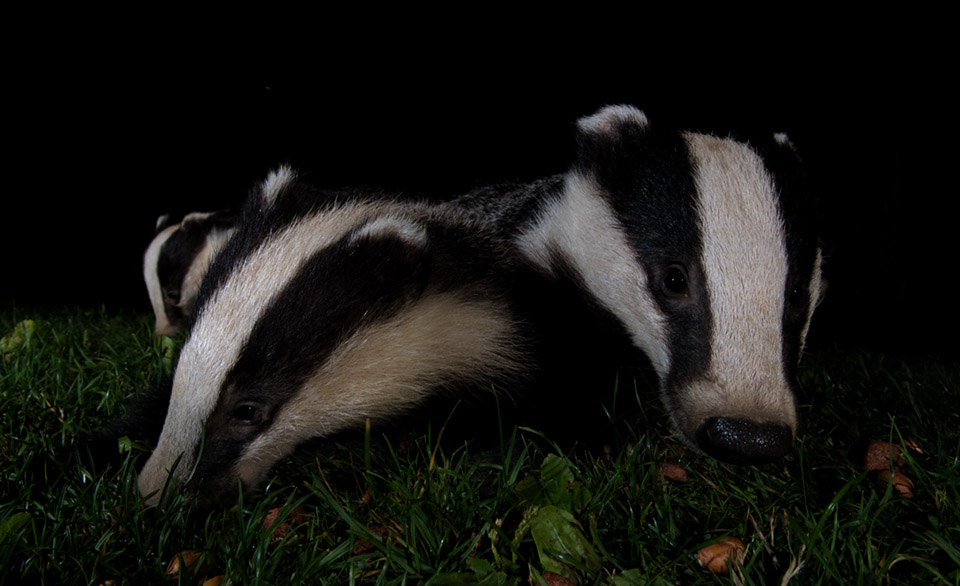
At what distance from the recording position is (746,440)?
1918 millimetres

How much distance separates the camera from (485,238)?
9.10ft

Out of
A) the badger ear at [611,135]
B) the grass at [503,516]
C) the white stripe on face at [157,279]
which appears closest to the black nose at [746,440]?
the grass at [503,516]

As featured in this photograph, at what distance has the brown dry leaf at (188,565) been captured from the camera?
5.18 feet

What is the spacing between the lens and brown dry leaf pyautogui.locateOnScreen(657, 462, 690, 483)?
224 cm

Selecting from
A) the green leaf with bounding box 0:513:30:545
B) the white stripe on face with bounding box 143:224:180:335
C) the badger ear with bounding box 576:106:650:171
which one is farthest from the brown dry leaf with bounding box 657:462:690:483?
the white stripe on face with bounding box 143:224:180:335

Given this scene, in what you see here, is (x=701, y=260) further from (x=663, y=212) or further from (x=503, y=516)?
(x=503, y=516)

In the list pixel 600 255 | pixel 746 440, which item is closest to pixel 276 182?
pixel 600 255

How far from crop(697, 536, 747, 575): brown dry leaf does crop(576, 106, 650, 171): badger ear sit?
1509 mm

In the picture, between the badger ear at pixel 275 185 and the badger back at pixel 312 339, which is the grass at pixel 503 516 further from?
the badger ear at pixel 275 185

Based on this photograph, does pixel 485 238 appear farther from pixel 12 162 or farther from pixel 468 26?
pixel 12 162

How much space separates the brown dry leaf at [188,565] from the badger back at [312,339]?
12.1 inches

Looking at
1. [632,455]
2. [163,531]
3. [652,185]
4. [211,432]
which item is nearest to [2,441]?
[211,432]

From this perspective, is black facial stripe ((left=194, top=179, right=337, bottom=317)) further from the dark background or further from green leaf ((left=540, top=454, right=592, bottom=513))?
A: the dark background

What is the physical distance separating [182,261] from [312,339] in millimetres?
3751
